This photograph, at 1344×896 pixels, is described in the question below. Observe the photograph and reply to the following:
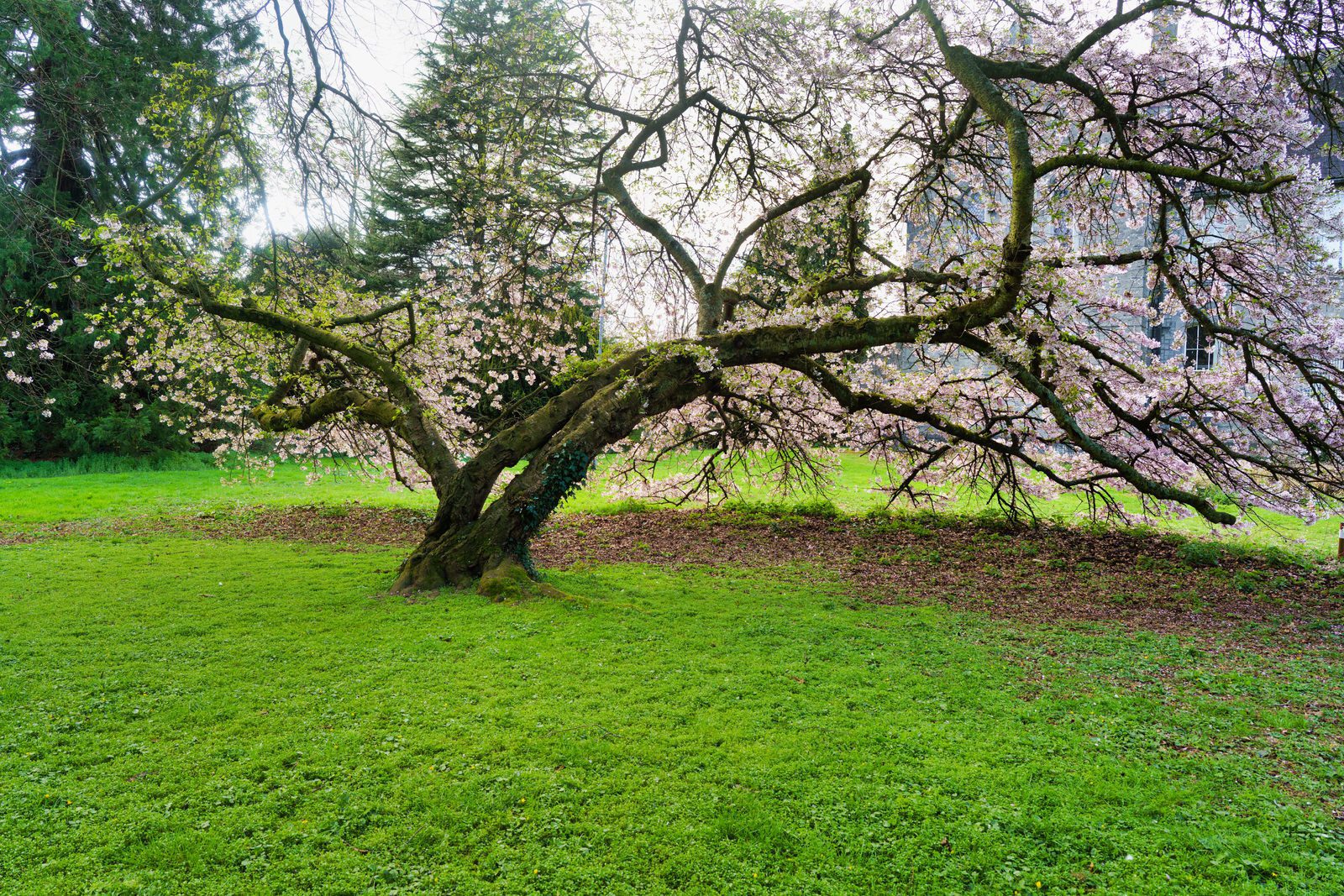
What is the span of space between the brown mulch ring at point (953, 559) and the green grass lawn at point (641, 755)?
1.23 meters

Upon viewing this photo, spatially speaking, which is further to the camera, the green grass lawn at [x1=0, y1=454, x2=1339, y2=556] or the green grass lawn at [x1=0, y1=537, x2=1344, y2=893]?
the green grass lawn at [x1=0, y1=454, x2=1339, y2=556]

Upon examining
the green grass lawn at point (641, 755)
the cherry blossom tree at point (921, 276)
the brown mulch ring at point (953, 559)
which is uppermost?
the cherry blossom tree at point (921, 276)

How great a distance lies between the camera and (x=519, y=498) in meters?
7.63

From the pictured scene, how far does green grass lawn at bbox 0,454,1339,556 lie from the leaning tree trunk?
4.43 meters

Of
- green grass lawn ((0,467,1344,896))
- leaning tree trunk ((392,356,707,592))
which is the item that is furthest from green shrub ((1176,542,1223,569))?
leaning tree trunk ((392,356,707,592))

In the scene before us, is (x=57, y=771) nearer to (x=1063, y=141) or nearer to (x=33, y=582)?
(x=33, y=582)

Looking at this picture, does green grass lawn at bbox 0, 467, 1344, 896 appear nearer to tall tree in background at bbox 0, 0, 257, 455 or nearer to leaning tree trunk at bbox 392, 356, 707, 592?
leaning tree trunk at bbox 392, 356, 707, 592

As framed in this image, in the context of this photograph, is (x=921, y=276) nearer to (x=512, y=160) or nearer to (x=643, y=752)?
(x=512, y=160)

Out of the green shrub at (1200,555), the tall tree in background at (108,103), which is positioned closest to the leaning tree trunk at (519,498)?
the tall tree in background at (108,103)

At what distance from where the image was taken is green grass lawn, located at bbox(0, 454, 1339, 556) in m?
12.4

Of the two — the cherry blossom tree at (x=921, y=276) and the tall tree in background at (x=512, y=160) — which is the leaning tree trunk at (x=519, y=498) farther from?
the tall tree in background at (x=512, y=160)

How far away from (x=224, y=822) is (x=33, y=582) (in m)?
6.90

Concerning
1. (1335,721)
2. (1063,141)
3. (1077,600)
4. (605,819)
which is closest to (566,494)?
(605,819)

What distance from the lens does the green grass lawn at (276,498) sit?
40.5 ft
